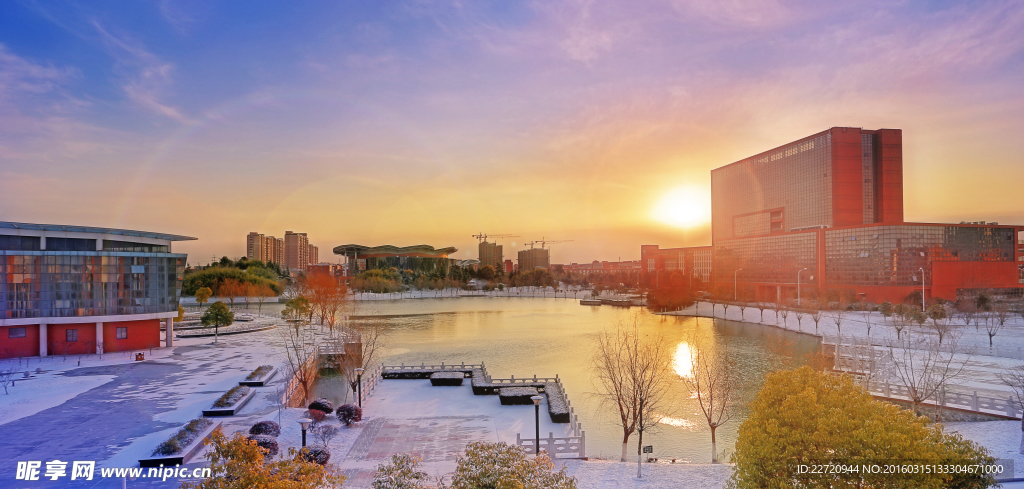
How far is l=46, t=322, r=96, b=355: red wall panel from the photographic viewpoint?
26734mm

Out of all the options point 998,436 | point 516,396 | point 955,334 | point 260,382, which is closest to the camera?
point 998,436

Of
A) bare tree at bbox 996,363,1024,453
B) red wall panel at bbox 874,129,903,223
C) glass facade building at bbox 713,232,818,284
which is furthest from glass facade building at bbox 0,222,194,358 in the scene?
red wall panel at bbox 874,129,903,223

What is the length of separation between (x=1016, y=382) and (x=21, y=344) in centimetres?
4419

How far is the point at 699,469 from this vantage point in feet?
42.9

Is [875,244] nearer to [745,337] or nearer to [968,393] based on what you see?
[745,337]

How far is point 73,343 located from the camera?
27016mm

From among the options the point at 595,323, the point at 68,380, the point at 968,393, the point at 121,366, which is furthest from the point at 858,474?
the point at 595,323

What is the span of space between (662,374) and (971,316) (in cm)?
3397

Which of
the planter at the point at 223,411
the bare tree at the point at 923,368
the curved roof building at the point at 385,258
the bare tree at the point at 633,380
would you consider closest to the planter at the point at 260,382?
the planter at the point at 223,411

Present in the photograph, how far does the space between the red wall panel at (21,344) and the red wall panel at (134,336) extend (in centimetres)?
285

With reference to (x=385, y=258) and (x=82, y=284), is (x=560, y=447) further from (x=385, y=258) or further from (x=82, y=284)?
(x=385, y=258)

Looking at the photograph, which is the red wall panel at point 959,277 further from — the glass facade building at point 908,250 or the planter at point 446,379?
the planter at point 446,379

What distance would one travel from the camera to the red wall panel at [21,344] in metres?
25.5

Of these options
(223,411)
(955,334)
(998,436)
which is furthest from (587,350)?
(955,334)
